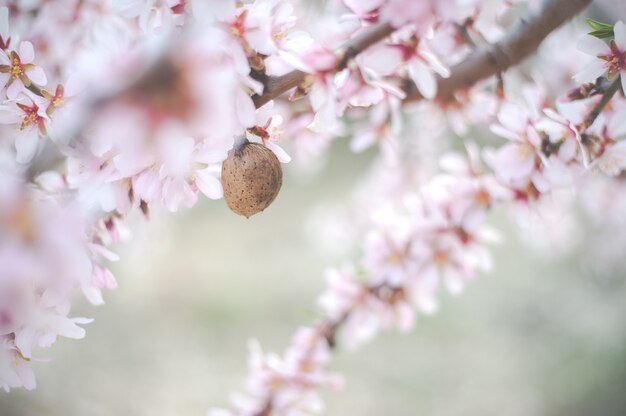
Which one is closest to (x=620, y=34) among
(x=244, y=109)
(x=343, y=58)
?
(x=343, y=58)

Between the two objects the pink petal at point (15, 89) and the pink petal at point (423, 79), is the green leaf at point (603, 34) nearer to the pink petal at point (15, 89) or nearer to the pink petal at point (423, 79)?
the pink petal at point (423, 79)

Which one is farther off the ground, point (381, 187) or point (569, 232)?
point (381, 187)

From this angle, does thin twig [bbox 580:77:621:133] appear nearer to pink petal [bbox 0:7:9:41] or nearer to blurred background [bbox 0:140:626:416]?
pink petal [bbox 0:7:9:41]

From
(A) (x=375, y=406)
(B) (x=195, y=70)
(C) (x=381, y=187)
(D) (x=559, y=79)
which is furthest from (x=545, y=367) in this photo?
(B) (x=195, y=70)

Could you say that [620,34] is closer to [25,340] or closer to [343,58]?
[343,58]

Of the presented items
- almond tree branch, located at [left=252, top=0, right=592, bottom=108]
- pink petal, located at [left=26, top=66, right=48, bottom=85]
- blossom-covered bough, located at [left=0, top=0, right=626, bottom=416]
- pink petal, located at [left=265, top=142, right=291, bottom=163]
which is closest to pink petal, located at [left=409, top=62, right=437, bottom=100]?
blossom-covered bough, located at [left=0, top=0, right=626, bottom=416]

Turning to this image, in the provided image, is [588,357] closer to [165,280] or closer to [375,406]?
[375,406]
